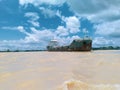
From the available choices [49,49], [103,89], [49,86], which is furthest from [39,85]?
[49,49]

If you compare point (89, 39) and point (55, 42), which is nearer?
point (89, 39)

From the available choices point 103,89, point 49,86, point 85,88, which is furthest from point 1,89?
point 103,89

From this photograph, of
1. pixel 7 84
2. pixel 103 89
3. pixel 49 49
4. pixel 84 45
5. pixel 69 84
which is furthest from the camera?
pixel 49 49

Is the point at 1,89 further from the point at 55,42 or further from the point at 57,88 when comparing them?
the point at 55,42

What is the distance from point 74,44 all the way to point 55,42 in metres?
17.0

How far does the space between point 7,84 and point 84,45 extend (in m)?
55.0

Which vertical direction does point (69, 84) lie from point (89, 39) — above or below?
below

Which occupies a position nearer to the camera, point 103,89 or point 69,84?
point 103,89

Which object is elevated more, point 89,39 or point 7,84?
point 89,39

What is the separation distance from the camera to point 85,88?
6609 mm

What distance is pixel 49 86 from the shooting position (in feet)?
23.1

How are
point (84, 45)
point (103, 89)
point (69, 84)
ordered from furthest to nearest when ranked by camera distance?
1. point (84, 45)
2. point (69, 84)
3. point (103, 89)

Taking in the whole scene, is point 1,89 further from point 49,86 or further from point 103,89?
point 103,89

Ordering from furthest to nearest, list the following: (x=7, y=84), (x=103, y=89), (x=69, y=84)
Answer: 1. (x=7, y=84)
2. (x=69, y=84)
3. (x=103, y=89)
